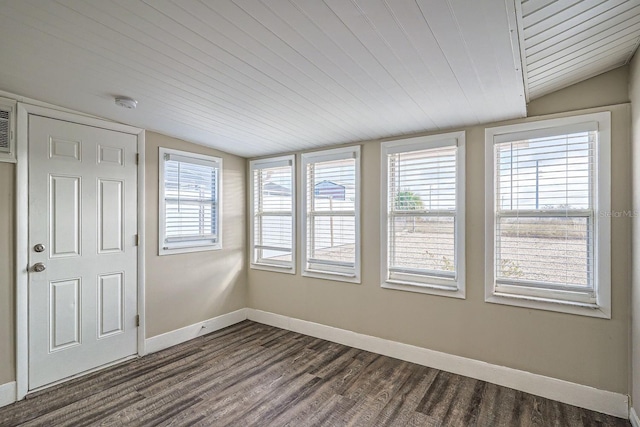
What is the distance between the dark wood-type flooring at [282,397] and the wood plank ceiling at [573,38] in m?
2.45

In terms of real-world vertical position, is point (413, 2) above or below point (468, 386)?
above

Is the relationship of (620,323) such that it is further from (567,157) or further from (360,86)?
(360,86)

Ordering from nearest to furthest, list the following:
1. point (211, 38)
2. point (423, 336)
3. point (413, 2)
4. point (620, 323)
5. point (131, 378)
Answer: point (413, 2) → point (211, 38) → point (620, 323) → point (131, 378) → point (423, 336)

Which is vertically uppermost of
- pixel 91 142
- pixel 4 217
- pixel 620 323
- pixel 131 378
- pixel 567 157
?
pixel 91 142

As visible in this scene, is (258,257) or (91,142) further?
(258,257)

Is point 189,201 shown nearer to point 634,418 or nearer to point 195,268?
point 195,268

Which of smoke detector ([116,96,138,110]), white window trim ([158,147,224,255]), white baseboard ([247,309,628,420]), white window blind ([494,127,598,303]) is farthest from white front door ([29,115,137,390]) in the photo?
white window blind ([494,127,598,303])

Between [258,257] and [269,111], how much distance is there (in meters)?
2.36

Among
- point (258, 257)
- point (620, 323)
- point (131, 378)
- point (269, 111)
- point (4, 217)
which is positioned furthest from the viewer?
point (258, 257)

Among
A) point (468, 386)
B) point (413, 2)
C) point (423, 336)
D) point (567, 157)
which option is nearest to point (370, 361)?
point (423, 336)

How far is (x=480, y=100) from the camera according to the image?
2.42 metres

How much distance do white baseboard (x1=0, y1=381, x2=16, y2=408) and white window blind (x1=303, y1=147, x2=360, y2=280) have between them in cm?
277

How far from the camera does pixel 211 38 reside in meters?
1.68

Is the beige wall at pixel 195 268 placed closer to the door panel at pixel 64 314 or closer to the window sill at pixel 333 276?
the door panel at pixel 64 314
